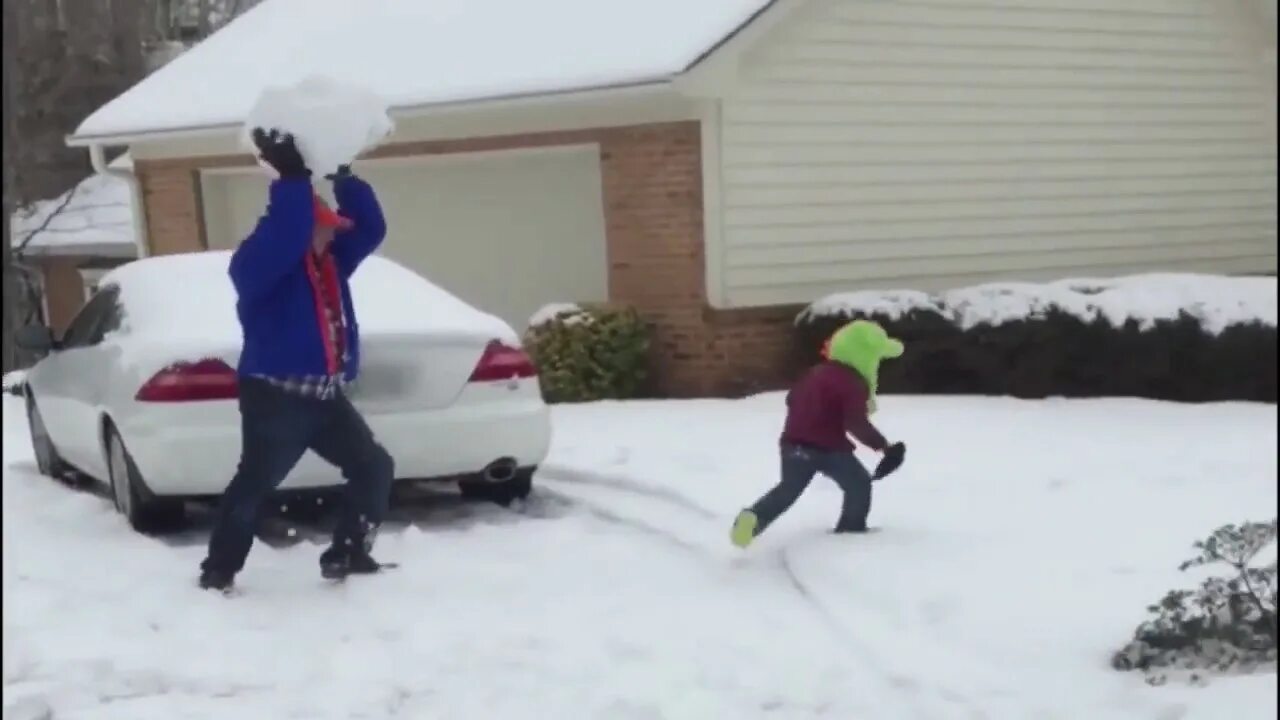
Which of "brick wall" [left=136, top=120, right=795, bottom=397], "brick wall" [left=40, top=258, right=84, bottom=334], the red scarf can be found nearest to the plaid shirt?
the red scarf

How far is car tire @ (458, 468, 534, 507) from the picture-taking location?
6637mm

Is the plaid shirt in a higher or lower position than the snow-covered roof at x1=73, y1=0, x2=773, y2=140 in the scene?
lower

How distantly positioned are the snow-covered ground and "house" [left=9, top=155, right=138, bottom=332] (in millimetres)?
1220

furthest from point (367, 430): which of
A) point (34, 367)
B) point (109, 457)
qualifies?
point (34, 367)

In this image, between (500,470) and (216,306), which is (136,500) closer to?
(216,306)

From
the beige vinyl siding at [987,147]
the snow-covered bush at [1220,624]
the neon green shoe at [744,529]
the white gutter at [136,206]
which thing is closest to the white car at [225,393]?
the neon green shoe at [744,529]

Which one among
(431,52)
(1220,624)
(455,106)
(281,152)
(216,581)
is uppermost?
(431,52)

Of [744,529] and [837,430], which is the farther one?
[837,430]

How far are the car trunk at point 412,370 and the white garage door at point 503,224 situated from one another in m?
5.06

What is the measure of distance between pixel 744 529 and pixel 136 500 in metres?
2.55

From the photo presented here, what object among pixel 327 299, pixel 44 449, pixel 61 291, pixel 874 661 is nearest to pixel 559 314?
pixel 61 291

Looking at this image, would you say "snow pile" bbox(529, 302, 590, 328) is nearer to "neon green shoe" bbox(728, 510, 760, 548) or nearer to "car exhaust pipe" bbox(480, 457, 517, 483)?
"car exhaust pipe" bbox(480, 457, 517, 483)

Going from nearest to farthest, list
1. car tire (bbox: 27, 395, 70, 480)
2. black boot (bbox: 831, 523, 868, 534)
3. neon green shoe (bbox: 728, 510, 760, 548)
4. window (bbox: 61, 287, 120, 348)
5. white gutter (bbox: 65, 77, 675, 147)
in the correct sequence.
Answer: neon green shoe (bbox: 728, 510, 760, 548) → black boot (bbox: 831, 523, 868, 534) → window (bbox: 61, 287, 120, 348) → car tire (bbox: 27, 395, 70, 480) → white gutter (bbox: 65, 77, 675, 147)

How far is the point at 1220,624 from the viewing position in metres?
3.77
